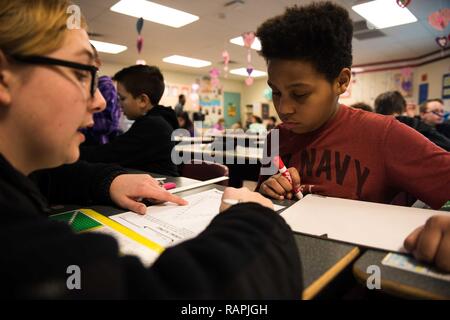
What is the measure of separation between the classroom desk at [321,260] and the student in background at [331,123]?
0.32 meters

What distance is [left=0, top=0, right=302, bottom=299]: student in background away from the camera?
0.86ft

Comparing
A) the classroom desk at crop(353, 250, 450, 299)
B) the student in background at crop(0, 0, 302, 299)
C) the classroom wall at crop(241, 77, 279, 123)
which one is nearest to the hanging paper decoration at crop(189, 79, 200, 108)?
the classroom wall at crop(241, 77, 279, 123)

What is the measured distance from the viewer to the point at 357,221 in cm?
61

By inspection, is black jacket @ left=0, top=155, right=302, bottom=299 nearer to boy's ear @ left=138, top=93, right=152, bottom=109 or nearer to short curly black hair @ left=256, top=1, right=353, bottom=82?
short curly black hair @ left=256, top=1, right=353, bottom=82

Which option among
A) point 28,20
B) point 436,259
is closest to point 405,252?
point 436,259

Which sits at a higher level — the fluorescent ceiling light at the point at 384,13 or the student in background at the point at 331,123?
the fluorescent ceiling light at the point at 384,13

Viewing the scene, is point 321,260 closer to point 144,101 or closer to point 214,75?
point 144,101

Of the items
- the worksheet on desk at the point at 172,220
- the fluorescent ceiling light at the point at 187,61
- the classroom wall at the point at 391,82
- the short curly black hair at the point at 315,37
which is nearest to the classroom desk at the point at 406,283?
the worksheet on desk at the point at 172,220

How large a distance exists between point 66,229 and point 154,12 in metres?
→ 4.01

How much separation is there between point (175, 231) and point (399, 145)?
2.35ft

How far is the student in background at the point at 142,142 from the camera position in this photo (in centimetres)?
166

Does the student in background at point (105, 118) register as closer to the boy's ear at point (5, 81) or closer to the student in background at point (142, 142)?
the student in background at point (142, 142)

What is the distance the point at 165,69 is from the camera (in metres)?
7.67

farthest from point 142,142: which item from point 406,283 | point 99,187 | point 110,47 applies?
point 110,47
